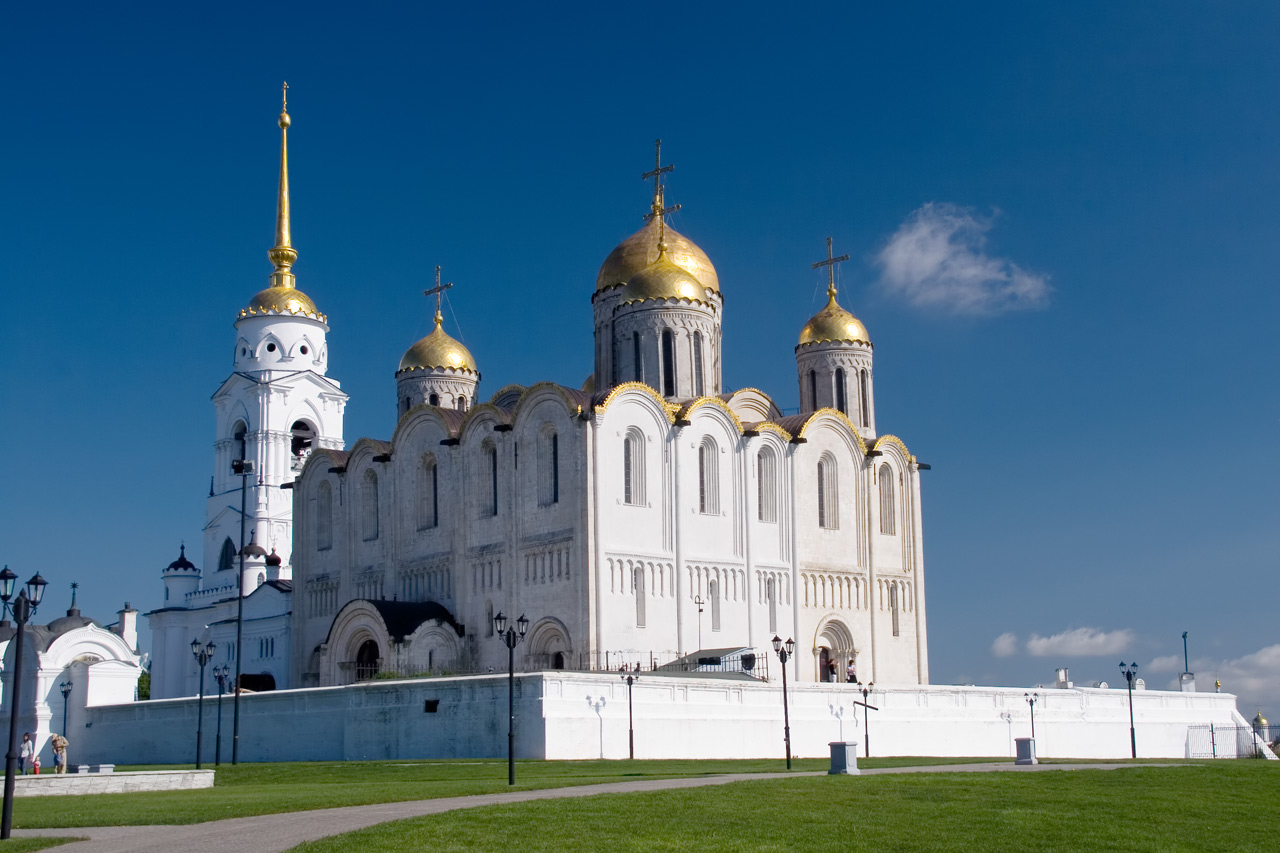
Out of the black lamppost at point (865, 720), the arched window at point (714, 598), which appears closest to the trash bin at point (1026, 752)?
the black lamppost at point (865, 720)

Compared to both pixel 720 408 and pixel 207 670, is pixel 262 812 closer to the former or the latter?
pixel 720 408

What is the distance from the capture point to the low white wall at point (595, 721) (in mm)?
31969

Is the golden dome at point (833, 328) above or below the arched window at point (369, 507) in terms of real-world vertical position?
above

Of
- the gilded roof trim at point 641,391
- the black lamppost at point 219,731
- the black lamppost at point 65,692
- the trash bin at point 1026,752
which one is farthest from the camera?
the gilded roof trim at point 641,391

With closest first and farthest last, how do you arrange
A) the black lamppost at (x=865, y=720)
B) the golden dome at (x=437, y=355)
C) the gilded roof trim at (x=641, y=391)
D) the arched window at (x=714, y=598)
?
1. the black lamppost at (x=865, y=720)
2. the gilded roof trim at (x=641, y=391)
3. the arched window at (x=714, y=598)
4. the golden dome at (x=437, y=355)

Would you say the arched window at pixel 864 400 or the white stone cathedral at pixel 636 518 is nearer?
the white stone cathedral at pixel 636 518

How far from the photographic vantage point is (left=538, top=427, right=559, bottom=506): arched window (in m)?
43.7

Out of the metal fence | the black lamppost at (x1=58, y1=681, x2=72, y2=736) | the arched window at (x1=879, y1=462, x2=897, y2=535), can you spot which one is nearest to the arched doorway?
the black lamppost at (x1=58, y1=681, x2=72, y2=736)

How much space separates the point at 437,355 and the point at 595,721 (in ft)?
95.6

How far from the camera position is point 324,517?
53.7m

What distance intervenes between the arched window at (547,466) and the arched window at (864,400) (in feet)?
45.0

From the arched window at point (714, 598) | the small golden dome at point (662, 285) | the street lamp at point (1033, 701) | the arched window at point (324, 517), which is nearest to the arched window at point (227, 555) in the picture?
the arched window at point (324, 517)

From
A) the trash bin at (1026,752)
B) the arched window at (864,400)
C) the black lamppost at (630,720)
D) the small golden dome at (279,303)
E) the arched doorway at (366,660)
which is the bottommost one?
the trash bin at (1026,752)

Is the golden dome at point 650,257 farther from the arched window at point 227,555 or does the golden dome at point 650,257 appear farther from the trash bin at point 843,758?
the trash bin at point 843,758
